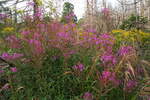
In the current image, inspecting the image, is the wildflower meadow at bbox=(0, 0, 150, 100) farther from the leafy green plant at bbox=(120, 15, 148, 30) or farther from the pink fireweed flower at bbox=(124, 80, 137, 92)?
the leafy green plant at bbox=(120, 15, 148, 30)

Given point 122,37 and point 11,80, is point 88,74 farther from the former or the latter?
point 122,37

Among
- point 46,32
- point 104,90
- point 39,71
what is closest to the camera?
point 104,90

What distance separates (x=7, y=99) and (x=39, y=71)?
0.53 m

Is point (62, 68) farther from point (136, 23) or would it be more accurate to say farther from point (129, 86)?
point (136, 23)

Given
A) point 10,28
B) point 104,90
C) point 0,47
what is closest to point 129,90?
point 104,90

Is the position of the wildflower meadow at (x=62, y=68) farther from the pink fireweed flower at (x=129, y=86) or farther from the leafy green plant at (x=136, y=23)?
the leafy green plant at (x=136, y=23)

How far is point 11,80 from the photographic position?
2205 millimetres

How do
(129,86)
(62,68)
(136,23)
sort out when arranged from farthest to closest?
1. (136,23)
2. (62,68)
3. (129,86)

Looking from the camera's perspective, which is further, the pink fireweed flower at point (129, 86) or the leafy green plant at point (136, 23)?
the leafy green plant at point (136, 23)

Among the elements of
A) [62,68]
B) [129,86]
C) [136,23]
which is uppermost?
[136,23]

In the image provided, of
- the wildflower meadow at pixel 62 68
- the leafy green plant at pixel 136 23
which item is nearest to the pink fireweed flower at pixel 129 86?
the wildflower meadow at pixel 62 68

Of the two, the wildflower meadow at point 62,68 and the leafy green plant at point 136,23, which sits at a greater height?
the leafy green plant at point 136,23

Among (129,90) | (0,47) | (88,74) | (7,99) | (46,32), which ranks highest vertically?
(46,32)

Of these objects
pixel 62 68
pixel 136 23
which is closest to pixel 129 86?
pixel 62 68
